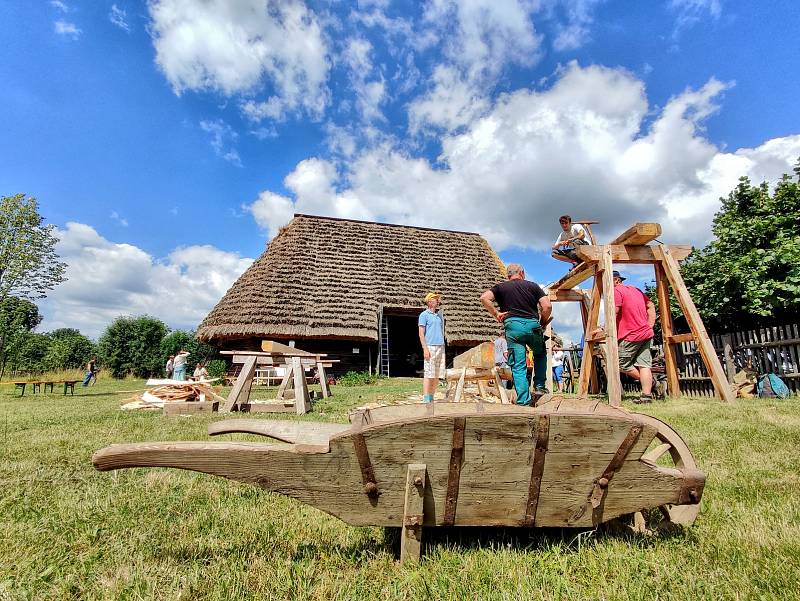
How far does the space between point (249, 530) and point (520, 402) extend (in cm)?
315

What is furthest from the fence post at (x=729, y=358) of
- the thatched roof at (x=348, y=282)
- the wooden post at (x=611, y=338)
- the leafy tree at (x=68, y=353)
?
the leafy tree at (x=68, y=353)

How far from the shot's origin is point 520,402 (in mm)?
4578

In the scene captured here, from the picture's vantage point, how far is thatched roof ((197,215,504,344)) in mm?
16203

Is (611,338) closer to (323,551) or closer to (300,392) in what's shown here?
(300,392)

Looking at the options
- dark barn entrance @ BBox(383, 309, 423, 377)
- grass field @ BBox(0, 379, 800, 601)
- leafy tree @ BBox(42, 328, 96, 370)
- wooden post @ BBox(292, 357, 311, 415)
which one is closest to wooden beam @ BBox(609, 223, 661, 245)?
grass field @ BBox(0, 379, 800, 601)

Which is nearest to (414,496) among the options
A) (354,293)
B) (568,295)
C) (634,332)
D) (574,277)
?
(634,332)

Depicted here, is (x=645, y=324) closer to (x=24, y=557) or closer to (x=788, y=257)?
(x=788, y=257)

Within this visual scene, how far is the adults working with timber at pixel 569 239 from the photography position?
23.3 feet

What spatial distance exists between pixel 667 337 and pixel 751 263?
4.62 meters

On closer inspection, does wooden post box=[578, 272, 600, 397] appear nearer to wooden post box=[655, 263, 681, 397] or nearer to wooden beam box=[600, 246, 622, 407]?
wooden post box=[655, 263, 681, 397]

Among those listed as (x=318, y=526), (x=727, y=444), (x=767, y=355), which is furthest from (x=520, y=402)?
(x=767, y=355)

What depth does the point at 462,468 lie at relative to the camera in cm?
174

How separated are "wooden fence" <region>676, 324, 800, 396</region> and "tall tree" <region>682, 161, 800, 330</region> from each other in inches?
64.8

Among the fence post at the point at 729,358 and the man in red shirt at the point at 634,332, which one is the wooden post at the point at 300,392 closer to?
the man in red shirt at the point at 634,332
